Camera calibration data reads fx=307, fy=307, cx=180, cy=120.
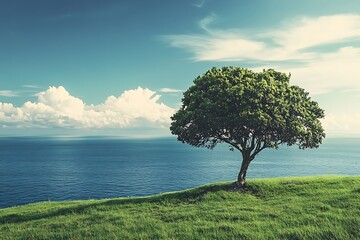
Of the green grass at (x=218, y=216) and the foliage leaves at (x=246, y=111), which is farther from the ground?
the foliage leaves at (x=246, y=111)

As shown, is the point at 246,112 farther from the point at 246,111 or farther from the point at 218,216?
the point at 218,216

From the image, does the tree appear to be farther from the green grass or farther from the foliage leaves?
the green grass

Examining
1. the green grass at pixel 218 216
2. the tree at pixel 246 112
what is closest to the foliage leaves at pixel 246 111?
the tree at pixel 246 112

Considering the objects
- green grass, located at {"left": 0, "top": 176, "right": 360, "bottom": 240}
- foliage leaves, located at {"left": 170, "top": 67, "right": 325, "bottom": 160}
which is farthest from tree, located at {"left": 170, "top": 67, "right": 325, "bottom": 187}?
green grass, located at {"left": 0, "top": 176, "right": 360, "bottom": 240}

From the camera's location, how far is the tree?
31.6m

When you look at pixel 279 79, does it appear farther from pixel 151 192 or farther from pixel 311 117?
pixel 151 192

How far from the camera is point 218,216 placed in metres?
23.6

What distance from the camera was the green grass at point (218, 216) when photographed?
1994cm

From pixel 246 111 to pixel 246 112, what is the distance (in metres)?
0.25

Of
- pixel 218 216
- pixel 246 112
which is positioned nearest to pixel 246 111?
pixel 246 112

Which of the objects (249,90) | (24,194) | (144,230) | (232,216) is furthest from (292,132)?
(24,194)

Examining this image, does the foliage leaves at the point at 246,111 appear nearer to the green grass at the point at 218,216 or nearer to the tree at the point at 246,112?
the tree at the point at 246,112

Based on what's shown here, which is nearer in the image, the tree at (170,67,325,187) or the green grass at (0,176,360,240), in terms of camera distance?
the green grass at (0,176,360,240)

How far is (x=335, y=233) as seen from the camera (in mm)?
19047
